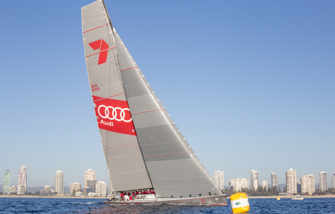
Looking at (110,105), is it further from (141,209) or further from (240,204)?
(240,204)

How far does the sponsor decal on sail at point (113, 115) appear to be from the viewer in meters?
36.3

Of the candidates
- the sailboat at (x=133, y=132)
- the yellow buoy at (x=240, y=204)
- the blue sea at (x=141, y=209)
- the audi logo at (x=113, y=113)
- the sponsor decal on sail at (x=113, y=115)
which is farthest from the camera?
the audi logo at (x=113, y=113)

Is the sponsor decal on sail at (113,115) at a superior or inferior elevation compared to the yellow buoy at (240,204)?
superior

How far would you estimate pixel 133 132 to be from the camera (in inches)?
1419

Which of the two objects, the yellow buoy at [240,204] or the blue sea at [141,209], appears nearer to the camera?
the yellow buoy at [240,204]

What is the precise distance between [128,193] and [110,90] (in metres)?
9.72

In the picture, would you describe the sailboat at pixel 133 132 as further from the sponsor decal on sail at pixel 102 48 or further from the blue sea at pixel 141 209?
the blue sea at pixel 141 209

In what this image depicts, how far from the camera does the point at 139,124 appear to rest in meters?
35.0

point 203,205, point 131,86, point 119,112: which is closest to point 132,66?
point 131,86

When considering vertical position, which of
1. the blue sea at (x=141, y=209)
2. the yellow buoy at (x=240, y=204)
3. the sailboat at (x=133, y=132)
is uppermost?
the sailboat at (x=133, y=132)

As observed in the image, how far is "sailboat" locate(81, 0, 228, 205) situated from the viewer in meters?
33.3

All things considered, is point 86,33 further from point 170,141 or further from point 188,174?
point 188,174

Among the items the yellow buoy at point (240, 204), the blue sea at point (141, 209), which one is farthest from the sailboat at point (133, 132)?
the yellow buoy at point (240, 204)

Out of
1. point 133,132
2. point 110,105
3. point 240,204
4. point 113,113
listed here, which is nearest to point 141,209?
point 133,132
